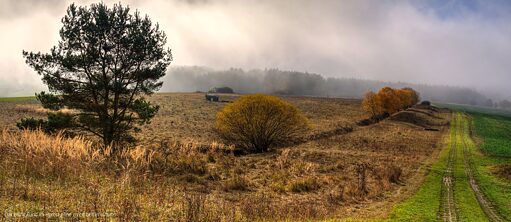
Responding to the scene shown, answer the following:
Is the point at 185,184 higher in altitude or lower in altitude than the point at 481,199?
higher

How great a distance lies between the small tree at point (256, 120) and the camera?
38719 millimetres

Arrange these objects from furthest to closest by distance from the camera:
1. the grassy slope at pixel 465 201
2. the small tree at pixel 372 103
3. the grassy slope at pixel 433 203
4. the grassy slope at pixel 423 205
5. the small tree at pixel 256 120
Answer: the small tree at pixel 372 103 < the small tree at pixel 256 120 < the grassy slope at pixel 465 201 < the grassy slope at pixel 433 203 < the grassy slope at pixel 423 205

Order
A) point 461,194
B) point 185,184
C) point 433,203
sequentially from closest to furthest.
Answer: point 185,184
point 433,203
point 461,194

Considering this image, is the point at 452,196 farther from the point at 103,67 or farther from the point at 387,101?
the point at 387,101

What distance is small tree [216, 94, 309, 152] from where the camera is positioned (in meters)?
38.7

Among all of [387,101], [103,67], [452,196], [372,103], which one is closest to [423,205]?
[452,196]

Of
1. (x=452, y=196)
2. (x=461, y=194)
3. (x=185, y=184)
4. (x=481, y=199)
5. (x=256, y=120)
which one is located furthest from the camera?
(x=256, y=120)

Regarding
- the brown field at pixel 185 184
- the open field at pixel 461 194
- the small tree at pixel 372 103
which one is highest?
the small tree at pixel 372 103

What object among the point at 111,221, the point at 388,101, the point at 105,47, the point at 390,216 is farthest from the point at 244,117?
the point at 388,101

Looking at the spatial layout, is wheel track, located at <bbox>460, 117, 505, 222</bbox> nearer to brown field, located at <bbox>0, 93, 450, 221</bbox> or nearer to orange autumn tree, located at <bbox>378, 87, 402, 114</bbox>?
brown field, located at <bbox>0, 93, 450, 221</bbox>

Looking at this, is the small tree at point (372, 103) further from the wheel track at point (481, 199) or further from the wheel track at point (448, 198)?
the wheel track at point (448, 198)

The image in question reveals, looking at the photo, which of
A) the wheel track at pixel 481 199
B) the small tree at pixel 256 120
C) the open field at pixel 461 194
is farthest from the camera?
the small tree at pixel 256 120

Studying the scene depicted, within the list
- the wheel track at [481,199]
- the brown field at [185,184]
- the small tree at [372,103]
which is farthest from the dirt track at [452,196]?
the small tree at [372,103]

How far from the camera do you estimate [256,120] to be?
38.9 metres
